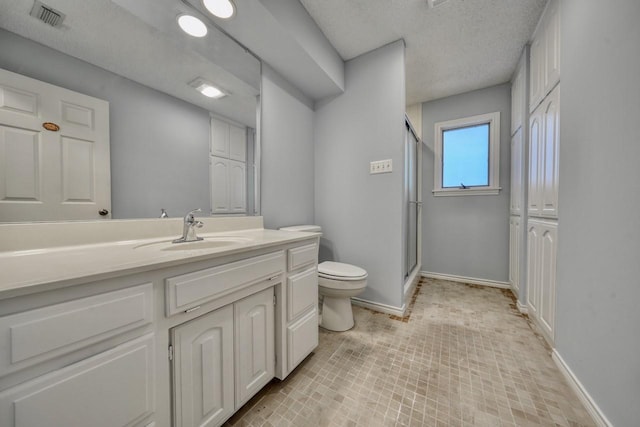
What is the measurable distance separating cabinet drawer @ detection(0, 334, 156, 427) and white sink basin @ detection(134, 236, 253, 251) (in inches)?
17.9

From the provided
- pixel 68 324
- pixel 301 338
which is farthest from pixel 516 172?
pixel 68 324

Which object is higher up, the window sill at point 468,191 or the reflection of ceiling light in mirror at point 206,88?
the reflection of ceiling light in mirror at point 206,88

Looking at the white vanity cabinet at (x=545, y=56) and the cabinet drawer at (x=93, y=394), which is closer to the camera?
the cabinet drawer at (x=93, y=394)

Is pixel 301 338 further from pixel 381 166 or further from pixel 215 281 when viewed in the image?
pixel 381 166

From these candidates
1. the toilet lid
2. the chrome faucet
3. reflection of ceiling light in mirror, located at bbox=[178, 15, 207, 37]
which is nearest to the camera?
the chrome faucet

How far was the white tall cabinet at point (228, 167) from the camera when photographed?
1447 millimetres

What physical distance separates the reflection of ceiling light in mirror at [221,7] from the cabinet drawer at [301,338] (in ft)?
5.99

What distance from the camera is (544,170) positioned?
1545 millimetres

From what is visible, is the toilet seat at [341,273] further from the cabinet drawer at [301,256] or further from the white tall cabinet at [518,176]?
the white tall cabinet at [518,176]

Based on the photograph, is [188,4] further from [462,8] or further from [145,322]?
[462,8]

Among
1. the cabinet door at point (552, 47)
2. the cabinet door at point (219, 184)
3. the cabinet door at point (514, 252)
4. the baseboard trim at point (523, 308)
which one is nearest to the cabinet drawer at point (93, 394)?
the cabinet door at point (219, 184)

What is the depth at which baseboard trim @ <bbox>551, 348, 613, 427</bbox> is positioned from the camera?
36.4 inches

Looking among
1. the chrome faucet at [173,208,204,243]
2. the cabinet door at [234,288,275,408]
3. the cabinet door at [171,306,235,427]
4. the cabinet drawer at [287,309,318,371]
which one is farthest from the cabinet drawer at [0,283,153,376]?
the cabinet drawer at [287,309,318,371]

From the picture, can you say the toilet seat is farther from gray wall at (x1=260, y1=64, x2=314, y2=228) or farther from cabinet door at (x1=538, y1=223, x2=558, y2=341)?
cabinet door at (x1=538, y1=223, x2=558, y2=341)
